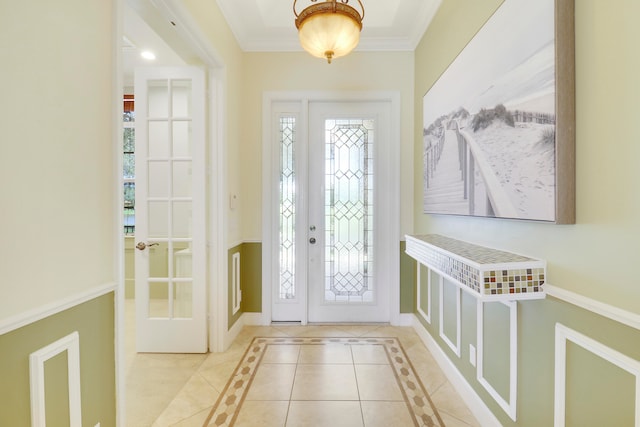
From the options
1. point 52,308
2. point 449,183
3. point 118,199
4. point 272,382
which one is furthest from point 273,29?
point 272,382

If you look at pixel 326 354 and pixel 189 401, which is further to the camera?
pixel 326 354

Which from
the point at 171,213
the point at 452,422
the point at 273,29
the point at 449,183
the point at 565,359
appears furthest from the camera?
the point at 273,29

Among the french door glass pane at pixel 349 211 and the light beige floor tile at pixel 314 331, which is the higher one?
the french door glass pane at pixel 349 211

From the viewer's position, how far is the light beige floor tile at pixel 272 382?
1.92m

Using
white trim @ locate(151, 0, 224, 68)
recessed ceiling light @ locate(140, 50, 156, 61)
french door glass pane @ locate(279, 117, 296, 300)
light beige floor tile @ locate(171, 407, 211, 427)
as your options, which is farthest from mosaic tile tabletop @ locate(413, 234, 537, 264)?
recessed ceiling light @ locate(140, 50, 156, 61)

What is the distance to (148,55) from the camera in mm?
2904

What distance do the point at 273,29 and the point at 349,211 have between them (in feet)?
6.13

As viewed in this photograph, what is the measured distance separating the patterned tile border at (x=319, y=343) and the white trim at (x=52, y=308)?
1.05 m

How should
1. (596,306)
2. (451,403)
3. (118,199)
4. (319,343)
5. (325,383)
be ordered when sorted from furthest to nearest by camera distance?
(319,343), (325,383), (451,403), (118,199), (596,306)

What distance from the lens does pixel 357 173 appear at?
3004 millimetres

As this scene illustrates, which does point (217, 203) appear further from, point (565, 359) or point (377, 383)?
point (565, 359)

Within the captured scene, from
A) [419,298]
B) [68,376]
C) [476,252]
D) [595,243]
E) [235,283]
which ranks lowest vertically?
[419,298]

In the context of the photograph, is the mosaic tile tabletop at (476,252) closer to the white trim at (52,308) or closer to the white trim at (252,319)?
the white trim at (52,308)

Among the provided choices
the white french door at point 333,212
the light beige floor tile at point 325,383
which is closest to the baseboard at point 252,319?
the white french door at point 333,212
